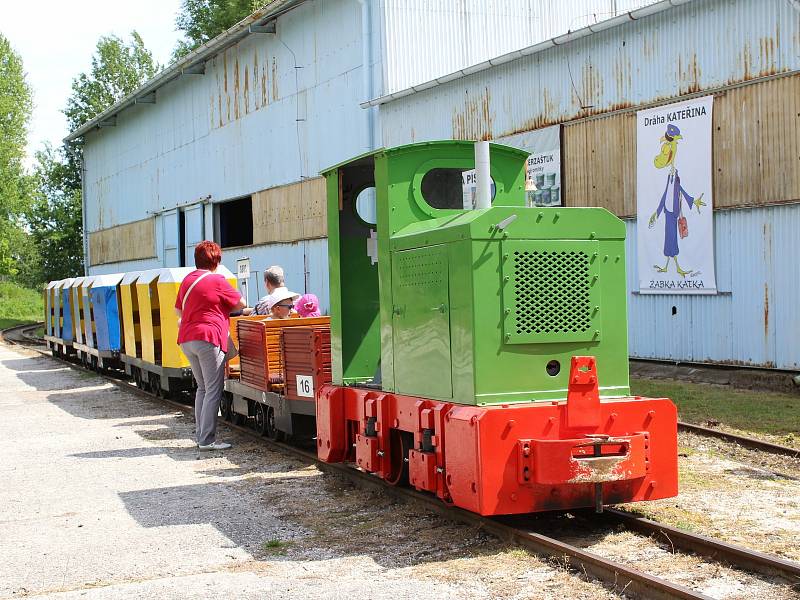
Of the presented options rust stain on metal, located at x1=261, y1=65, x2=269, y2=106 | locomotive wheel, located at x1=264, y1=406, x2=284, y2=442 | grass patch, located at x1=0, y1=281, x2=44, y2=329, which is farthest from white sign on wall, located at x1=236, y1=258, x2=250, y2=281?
grass patch, located at x1=0, y1=281, x2=44, y2=329

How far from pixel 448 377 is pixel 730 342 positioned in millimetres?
10078

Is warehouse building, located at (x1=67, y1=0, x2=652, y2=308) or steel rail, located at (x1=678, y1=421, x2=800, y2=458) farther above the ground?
warehouse building, located at (x1=67, y1=0, x2=652, y2=308)

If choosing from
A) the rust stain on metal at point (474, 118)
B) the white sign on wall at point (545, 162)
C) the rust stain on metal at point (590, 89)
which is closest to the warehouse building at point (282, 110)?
the rust stain on metal at point (474, 118)

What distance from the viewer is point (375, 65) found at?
24516 millimetres

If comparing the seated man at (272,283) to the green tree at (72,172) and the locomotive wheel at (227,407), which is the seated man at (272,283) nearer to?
the locomotive wheel at (227,407)

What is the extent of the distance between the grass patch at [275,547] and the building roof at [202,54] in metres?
22.7

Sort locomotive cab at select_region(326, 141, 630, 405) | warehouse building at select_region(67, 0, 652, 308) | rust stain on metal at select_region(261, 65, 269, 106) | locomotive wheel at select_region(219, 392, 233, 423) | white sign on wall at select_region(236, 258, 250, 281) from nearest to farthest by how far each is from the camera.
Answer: locomotive cab at select_region(326, 141, 630, 405) < locomotive wheel at select_region(219, 392, 233, 423) < white sign on wall at select_region(236, 258, 250, 281) < warehouse building at select_region(67, 0, 652, 308) < rust stain on metal at select_region(261, 65, 269, 106)

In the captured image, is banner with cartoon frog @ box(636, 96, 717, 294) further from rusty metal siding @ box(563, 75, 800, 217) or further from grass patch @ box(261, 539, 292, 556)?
grass patch @ box(261, 539, 292, 556)

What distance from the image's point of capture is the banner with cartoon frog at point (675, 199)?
52.9 ft

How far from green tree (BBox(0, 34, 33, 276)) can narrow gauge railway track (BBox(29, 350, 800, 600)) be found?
186 feet

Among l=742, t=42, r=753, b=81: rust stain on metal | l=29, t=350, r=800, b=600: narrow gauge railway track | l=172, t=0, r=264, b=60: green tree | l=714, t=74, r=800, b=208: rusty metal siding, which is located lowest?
l=29, t=350, r=800, b=600: narrow gauge railway track

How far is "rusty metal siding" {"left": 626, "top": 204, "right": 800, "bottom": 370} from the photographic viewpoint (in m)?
14.9

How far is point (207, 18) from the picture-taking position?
64.1 m

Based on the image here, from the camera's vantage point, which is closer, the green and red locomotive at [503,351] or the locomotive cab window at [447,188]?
the green and red locomotive at [503,351]
